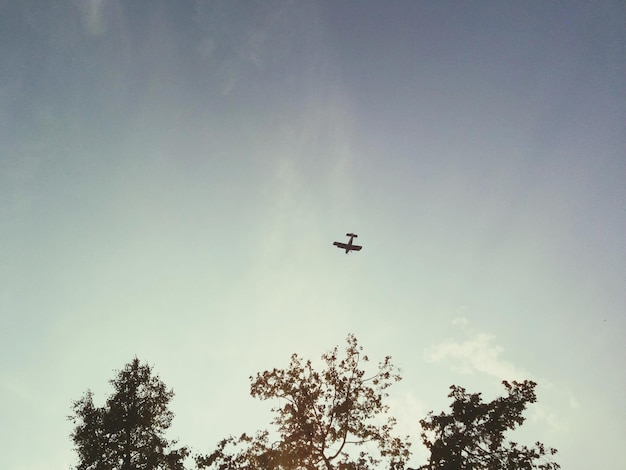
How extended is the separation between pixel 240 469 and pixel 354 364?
9024mm

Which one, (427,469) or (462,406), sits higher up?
(462,406)

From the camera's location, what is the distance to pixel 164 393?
23.3m

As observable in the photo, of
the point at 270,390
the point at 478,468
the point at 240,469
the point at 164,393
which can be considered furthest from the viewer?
the point at 164,393

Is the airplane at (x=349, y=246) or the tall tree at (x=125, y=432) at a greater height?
the airplane at (x=349, y=246)

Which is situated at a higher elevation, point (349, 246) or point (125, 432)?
point (349, 246)

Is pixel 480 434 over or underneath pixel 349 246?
underneath

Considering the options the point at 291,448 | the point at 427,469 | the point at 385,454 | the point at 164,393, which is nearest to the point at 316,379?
the point at 291,448

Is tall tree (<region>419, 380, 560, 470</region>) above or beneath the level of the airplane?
beneath

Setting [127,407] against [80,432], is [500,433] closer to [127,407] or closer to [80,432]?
[127,407]

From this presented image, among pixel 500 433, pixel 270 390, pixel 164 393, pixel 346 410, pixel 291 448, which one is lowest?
pixel 500 433

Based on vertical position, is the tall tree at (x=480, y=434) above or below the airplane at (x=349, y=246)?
below

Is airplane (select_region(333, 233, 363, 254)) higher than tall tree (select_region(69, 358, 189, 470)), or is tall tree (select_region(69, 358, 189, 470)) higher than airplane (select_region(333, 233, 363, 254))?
airplane (select_region(333, 233, 363, 254))

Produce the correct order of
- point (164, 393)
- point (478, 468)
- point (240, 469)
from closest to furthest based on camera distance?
point (478, 468) < point (240, 469) < point (164, 393)

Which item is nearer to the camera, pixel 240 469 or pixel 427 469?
pixel 427 469
